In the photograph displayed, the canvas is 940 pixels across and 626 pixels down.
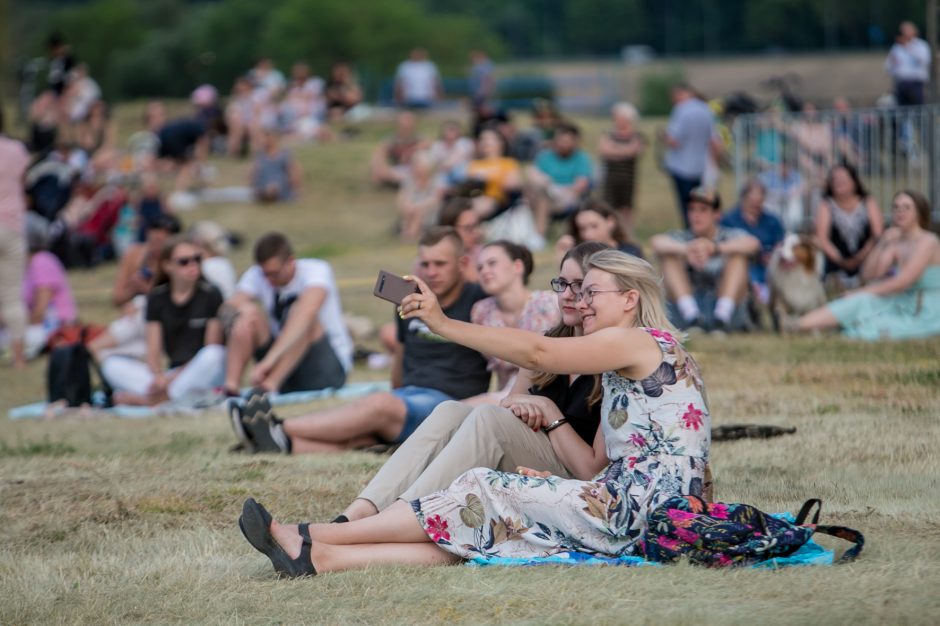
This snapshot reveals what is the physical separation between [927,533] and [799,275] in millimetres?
5558

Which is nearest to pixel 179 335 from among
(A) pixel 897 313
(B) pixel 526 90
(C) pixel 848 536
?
(A) pixel 897 313

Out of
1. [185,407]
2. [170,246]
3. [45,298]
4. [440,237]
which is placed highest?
[440,237]

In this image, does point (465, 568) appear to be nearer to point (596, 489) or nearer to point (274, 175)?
point (596, 489)

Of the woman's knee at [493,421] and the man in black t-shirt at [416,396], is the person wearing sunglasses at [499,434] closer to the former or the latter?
the woman's knee at [493,421]

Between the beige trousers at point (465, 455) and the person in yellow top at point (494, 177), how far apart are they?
33.2 ft

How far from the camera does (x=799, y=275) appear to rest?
10414 millimetres

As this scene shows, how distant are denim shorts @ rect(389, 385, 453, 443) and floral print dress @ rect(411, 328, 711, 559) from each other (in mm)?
2186

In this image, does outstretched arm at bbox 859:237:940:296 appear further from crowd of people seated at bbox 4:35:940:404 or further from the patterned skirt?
the patterned skirt

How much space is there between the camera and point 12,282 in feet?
38.3

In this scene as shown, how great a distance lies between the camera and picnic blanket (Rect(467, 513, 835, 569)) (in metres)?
4.59

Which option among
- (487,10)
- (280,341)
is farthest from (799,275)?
(487,10)

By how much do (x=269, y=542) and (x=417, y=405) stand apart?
2352 millimetres

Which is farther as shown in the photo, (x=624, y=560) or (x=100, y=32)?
(x=100, y=32)

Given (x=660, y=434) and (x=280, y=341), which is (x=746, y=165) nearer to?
(x=280, y=341)
